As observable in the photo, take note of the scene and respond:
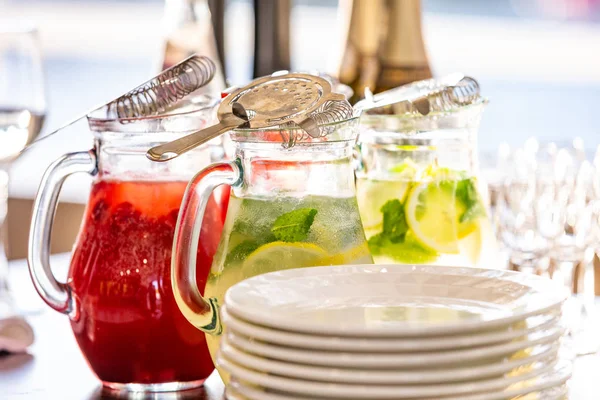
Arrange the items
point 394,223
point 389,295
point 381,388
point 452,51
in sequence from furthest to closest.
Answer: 1. point 452,51
2. point 394,223
3. point 389,295
4. point 381,388

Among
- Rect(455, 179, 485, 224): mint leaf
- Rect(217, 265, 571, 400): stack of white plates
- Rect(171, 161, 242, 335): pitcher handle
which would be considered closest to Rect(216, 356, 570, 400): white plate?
Rect(217, 265, 571, 400): stack of white plates

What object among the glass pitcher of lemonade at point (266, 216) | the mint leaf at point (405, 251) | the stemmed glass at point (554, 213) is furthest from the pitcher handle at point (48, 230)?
the stemmed glass at point (554, 213)

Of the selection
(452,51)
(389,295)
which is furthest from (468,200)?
(452,51)

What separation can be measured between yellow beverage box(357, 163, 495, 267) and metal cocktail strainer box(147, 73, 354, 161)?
0.20m

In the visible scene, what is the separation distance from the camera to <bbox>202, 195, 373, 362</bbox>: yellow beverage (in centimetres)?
71

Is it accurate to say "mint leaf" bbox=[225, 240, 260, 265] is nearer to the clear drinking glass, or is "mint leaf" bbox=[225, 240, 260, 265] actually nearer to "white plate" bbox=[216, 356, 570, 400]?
"white plate" bbox=[216, 356, 570, 400]

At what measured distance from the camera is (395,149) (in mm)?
916

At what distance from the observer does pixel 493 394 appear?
0.55m

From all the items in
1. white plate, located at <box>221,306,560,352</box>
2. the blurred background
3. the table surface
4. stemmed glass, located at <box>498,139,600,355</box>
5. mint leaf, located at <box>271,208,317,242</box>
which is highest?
mint leaf, located at <box>271,208,317,242</box>

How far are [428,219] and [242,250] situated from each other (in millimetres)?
234

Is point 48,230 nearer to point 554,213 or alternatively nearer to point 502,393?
point 502,393

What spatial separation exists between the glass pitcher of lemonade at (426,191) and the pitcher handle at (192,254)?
23 centimetres

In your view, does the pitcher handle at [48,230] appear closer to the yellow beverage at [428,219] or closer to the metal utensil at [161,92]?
the metal utensil at [161,92]

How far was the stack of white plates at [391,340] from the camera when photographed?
0.53 metres
